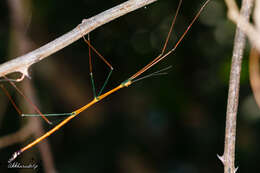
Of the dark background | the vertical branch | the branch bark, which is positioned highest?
the dark background

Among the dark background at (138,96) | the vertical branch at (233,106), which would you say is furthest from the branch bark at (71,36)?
the dark background at (138,96)

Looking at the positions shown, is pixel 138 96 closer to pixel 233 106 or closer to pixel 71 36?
pixel 71 36

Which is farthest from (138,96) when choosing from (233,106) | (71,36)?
(233,106)

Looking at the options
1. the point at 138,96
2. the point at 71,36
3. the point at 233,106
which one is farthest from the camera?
the point at 138,96

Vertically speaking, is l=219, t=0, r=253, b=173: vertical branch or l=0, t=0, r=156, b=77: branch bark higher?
l=0, t=0, r=156, b=77: branch bark

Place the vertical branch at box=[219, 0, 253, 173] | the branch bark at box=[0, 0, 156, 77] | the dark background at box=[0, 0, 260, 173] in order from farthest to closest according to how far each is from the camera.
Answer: the dark background at box=[0, 0, 260, 173], the branch bark at box=[0, 0, 156, 77], the vertical branch at box=[219, 0, 253, 173]

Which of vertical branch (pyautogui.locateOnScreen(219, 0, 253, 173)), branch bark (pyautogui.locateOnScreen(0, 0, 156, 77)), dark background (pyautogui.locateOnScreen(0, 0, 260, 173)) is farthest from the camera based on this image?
dark background (pyautogui.locateOnScreen(0, 0, 260, 173))

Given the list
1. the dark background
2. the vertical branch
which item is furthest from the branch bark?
the dark background

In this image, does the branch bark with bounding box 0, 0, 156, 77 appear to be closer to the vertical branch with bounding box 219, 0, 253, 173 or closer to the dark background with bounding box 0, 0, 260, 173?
the vertical branch with bounding box 219, 0, 253, 173

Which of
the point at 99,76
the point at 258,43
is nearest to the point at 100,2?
the point at 99,76
